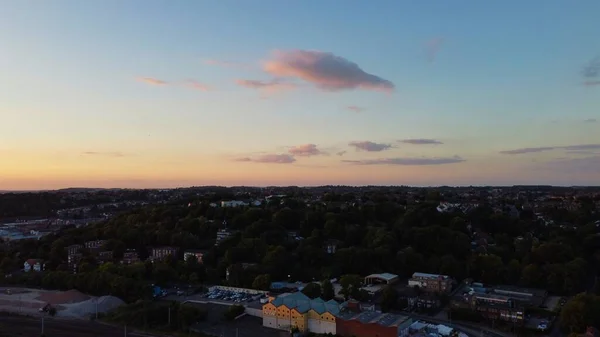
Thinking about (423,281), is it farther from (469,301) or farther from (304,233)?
(304,233)

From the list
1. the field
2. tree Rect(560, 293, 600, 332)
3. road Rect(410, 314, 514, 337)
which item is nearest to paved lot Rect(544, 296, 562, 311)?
tree Rect(560, 293, 600, 332)

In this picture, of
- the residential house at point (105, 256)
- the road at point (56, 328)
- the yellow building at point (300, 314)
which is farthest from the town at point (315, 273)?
the road at point (56, 328)

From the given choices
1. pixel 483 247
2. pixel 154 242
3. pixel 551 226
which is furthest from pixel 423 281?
pixel 154 242

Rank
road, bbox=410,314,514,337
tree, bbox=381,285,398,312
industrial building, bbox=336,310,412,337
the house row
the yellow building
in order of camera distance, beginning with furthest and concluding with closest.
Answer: tree, bbox=381,285,398,312 → the yellow building → road, bbox=410,314,514,337 → the house row → industrial building, bbox=336,310,412,337

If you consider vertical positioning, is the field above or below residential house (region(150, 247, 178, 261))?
below

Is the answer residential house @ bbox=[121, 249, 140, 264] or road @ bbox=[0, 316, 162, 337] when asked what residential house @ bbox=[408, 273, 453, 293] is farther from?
residential house @ bbox=[121, 249, 140, 264]

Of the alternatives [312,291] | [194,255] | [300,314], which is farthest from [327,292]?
[194,255]

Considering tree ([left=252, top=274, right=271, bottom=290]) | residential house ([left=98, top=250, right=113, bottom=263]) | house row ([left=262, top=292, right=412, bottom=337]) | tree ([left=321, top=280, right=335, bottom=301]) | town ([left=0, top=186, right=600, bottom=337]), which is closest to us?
house row ([left=262, top=292, right=412, bottom=337])
